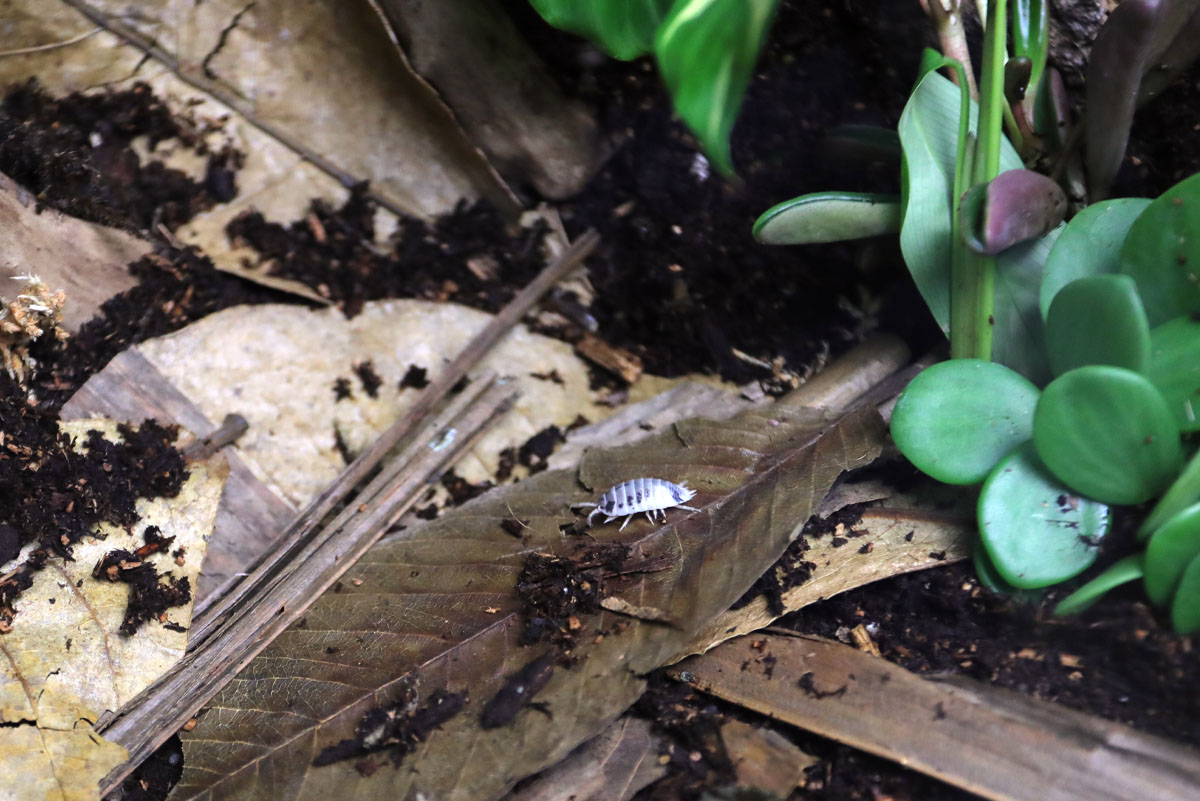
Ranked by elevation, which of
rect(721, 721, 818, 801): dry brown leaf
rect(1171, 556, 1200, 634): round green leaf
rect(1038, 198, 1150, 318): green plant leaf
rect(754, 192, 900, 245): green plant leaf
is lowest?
rect(1171, 556, 1200, 634): round green leaf

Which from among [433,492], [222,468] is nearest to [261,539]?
[222,468]

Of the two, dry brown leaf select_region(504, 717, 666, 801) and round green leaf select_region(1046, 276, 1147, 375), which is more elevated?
round green leaf select_region(1046, 276, 1147, 375)

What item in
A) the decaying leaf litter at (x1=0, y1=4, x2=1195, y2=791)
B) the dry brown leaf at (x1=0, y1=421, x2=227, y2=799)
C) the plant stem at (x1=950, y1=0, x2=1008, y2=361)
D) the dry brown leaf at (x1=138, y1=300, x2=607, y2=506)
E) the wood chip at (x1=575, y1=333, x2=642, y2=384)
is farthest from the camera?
the wood chip at (x1=575, y1=333, x2=642, y2=384)

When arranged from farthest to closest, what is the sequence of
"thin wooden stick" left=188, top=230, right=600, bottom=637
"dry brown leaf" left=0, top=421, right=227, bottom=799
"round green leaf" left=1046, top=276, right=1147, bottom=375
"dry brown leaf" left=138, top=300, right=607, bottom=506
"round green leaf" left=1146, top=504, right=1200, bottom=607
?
1. "dry brown leaf" left=138, top=300, right=607, bottom=506
2. "thin wooden stick" left=188, top=230, right=600, bottom=637
3. "dry brown leaf" left=0, top=421, right=227, bottom=799
4. "round green leaf" left=1046, top=276, right=1147, bottom=375
5. "round green leaf" left=1146, top=504, right=1200, bottom=607

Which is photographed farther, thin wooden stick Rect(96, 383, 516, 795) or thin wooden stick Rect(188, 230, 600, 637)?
thin wooden stick Rect(188, 230, 600, 637)

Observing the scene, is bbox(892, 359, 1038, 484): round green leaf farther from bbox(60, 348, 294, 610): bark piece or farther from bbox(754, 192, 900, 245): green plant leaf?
bbox(60, 348, 294, 610): bark piece

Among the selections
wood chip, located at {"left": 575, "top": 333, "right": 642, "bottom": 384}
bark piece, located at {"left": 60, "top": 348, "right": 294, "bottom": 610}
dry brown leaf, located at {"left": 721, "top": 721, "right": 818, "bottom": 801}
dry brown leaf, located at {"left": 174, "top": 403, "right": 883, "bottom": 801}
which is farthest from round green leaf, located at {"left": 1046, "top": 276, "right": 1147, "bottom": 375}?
bark piece, located at {"left": 60, "top": 348, "right": 294, "bottom": 610}

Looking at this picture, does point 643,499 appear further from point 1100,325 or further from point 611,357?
point 1100,325

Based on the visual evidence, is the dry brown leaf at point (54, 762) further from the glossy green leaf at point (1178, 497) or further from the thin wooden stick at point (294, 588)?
the glossy green leaf at point (1178, 497)
